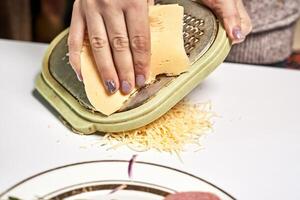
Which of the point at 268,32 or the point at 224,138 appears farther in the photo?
the point at 268,32

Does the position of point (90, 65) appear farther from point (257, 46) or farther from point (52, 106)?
point (257, 46)

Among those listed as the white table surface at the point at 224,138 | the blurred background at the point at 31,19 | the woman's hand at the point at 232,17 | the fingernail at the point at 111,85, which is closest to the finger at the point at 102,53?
the fingernail at the point at 111,85

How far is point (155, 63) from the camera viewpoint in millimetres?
959

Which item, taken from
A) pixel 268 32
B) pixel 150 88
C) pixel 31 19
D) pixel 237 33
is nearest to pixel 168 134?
pixel 150 88

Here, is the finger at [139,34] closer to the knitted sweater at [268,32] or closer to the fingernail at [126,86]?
the fingernail at [126,86]

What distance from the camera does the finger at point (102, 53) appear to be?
0.95 m

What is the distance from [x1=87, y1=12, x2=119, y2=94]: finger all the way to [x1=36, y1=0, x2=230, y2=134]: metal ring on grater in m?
0.05

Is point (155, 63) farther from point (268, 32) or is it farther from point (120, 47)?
point (268, 32)

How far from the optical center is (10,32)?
2.24 m

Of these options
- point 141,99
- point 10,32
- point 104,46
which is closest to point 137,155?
point 141,99

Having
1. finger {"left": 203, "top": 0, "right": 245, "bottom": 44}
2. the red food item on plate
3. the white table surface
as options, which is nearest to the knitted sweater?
the white table surface

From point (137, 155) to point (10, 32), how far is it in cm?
148

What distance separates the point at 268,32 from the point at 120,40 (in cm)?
48

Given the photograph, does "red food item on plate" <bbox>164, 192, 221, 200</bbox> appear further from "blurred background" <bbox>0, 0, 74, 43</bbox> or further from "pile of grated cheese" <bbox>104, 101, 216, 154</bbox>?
"blurred background" <bbox>0, 0, 74, 43</bbox>
